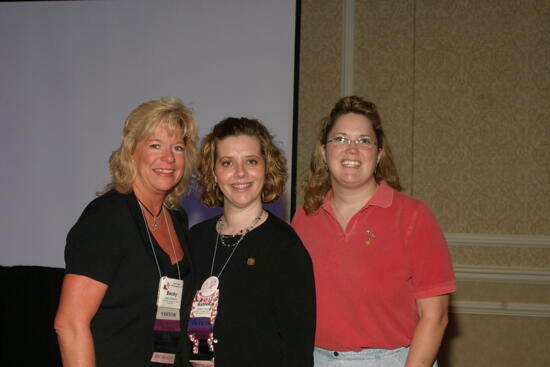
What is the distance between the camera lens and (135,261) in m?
1.84

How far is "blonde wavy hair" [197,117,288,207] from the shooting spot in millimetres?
2027

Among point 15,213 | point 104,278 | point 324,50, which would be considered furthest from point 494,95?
point 15,213

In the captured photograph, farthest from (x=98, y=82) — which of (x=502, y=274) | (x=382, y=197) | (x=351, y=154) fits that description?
(x=502, y=274)

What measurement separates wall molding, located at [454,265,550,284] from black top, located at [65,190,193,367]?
8.72 ft

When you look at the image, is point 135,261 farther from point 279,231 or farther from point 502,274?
point 502,274

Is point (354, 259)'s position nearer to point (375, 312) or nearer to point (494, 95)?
point (375, 312)

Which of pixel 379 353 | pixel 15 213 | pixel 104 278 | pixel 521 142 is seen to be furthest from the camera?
pixel 15 213

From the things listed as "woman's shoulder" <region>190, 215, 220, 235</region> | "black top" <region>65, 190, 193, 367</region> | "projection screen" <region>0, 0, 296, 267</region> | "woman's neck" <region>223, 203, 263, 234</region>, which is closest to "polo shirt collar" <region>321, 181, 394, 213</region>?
"woman's neck" <region>223, 203, 263, 234</region>

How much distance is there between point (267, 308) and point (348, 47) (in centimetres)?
264

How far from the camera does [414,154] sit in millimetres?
3902

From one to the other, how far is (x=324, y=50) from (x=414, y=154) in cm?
103

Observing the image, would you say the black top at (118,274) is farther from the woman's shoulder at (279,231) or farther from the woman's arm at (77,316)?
the woman's shoulder at (279,231)

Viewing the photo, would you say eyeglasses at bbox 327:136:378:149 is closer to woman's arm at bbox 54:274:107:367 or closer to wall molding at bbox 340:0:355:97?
woman's arm at bbox 54:274:107:367

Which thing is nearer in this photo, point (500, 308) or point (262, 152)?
point (262, 152)
